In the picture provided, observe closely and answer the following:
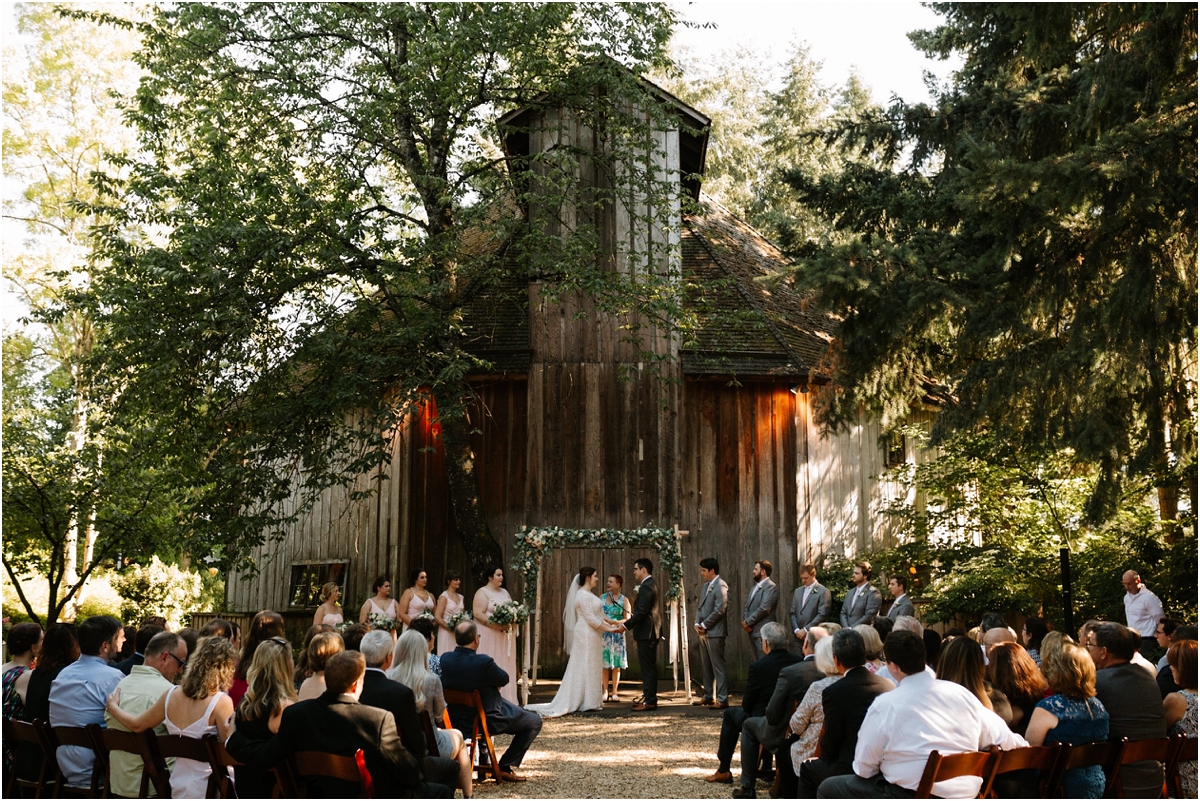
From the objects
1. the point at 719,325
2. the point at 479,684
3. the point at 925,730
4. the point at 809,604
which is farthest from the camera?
the point at 719,325

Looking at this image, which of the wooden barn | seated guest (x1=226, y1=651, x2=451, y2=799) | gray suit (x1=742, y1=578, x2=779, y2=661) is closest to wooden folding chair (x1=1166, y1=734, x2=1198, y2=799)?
seated guest (x1=226, y1=651, x2=451, y2=799)

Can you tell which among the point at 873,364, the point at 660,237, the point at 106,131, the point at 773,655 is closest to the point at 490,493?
the point at 660,237

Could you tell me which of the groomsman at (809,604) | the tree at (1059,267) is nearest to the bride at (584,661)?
the groomsman at (809,604)

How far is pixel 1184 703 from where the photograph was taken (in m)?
6.54

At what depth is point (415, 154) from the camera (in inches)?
612

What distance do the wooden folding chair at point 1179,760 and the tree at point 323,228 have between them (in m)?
9.11

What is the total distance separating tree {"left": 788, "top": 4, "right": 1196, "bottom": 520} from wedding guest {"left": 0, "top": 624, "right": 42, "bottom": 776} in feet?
28.6

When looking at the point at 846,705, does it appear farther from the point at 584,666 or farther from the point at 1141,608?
the point at 1141,608

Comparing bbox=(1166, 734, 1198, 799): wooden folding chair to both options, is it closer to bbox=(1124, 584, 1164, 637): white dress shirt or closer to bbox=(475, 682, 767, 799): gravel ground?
bbox=(475, 682, 767, 799): gravel ground

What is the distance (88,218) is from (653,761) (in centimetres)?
2086

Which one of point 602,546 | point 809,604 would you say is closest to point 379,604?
point 602,546

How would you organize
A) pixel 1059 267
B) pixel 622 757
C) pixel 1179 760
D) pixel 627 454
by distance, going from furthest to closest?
pixel 627 454 → pixel 1059 267 → pixel 622 757 → pixel 1179 760

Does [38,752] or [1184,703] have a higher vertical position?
[1184,703]

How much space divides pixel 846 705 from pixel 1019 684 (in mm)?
1151
